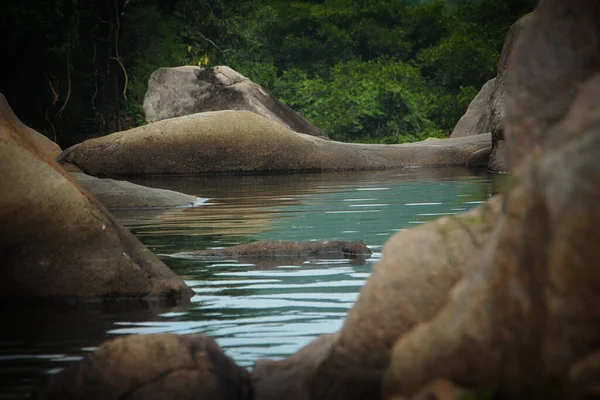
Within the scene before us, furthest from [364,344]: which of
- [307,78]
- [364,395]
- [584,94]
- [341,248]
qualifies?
[307,78]

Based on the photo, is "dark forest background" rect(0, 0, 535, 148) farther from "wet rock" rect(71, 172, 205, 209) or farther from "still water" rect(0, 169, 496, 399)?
"still water" rect(0, 169, 496, 399)

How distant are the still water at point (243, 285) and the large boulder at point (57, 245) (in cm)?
16

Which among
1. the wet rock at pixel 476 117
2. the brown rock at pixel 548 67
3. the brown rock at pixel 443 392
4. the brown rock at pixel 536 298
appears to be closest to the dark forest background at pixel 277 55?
the wet rock at pixel 476 117

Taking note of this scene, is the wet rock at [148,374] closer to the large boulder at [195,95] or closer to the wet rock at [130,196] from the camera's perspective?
the wet rock at [130,196]

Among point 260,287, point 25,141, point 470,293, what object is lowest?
point 260,287

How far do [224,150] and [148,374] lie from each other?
18638 millimetres

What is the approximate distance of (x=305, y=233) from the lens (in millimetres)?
11125

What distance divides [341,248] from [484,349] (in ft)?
18.4

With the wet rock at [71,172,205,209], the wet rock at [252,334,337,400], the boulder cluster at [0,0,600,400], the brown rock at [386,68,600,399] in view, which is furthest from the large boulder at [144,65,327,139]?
the brown rock at [386,68,600,399]

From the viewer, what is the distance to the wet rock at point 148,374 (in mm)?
4633

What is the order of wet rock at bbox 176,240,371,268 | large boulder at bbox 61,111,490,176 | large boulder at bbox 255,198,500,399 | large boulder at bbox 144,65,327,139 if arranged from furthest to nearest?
large boulder at bbox 144,65,327,139 → large boulder at bbox 61,111,490,176 → wet rock at bbox 176,240,371,268 → large boulder at bbox 255,198,500,399

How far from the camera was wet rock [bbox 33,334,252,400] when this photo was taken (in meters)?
4.63

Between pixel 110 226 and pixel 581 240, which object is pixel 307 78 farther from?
pixel 581 240

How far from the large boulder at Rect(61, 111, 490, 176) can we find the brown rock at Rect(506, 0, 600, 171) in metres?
18.6
